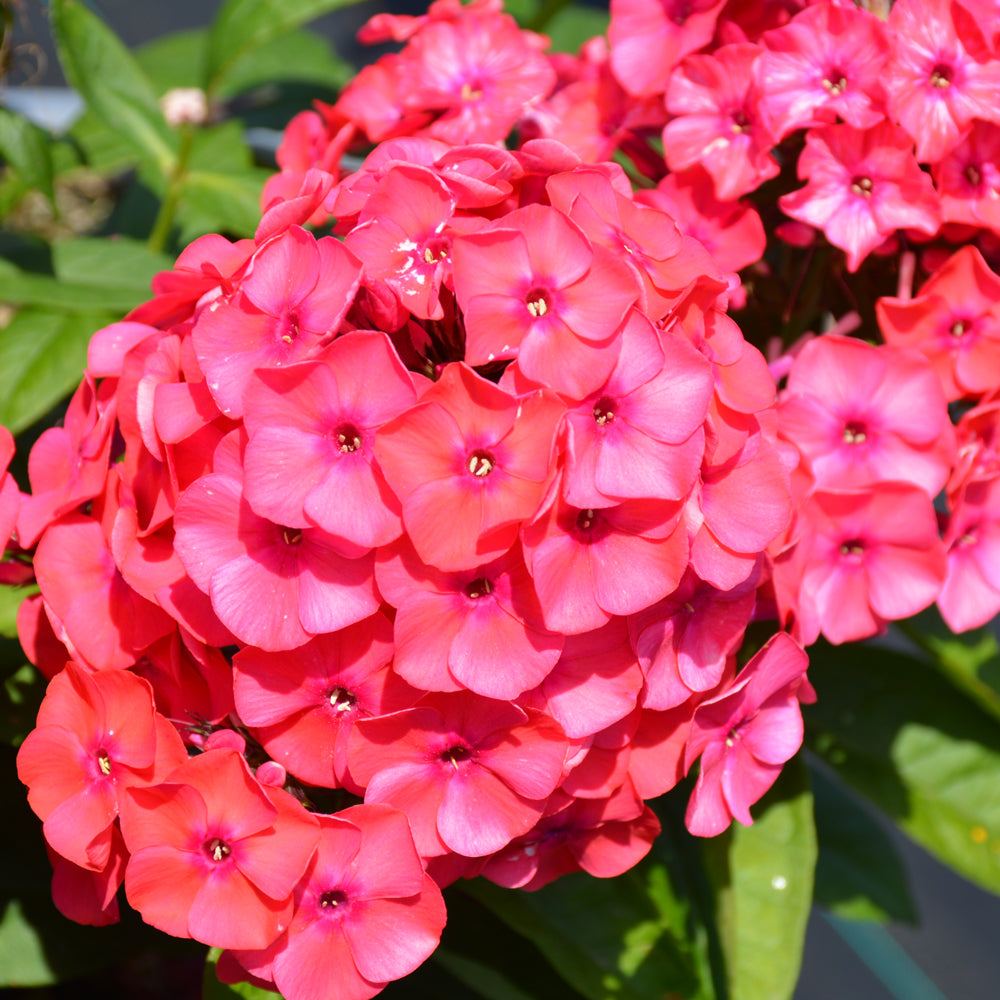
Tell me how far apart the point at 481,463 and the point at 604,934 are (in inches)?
Result: 16.4

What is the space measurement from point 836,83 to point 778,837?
0.52m

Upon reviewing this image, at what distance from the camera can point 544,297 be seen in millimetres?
504

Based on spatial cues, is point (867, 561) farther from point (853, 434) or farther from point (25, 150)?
point (25, 150)

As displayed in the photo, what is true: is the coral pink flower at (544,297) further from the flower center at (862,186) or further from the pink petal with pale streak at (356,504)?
the flower center at (862,186)

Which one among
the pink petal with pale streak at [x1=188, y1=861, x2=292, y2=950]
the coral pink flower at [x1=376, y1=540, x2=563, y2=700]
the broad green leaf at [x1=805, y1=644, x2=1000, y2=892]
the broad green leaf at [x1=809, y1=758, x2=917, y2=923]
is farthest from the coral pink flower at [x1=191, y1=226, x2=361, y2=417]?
the broad green leaf at [x1=809, y1=758, x2=917, y2=923]

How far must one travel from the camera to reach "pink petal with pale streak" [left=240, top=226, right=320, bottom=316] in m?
0.52

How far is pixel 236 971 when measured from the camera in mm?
529

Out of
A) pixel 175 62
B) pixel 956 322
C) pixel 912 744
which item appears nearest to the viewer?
pixel 956 322

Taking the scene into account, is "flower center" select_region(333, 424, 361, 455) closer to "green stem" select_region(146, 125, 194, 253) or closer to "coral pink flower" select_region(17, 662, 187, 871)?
"coral pink flower" select_region(17, 662, 187, 871)

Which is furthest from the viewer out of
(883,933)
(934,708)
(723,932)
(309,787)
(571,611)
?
(883,933)

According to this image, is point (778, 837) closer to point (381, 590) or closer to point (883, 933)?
point (381, 590)

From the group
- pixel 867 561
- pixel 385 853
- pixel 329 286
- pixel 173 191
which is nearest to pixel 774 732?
pixel 867 561

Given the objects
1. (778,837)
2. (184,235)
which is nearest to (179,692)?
(778,837)

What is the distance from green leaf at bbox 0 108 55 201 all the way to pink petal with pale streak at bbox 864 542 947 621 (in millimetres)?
651
